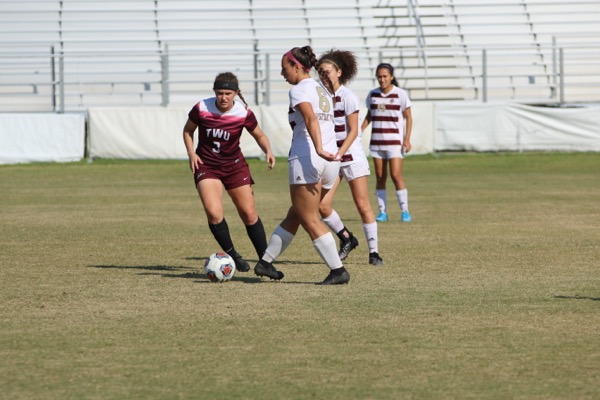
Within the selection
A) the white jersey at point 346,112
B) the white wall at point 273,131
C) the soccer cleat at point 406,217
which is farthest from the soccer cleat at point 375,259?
the white wall at point 273,131

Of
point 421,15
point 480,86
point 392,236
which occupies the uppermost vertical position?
point 421,15

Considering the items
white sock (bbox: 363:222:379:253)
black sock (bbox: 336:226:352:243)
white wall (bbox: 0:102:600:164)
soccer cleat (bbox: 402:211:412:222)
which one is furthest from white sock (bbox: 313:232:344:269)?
white wall (bbox: 0:102:600:164)

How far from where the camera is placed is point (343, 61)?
10.5 metres

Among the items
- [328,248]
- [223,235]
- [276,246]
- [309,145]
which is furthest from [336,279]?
[223,235]

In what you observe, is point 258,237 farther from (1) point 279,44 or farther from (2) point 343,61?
(1) point 279,44

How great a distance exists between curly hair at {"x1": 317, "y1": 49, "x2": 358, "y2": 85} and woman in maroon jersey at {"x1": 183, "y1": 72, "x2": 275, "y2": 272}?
85 centimetres

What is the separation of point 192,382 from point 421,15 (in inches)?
1198

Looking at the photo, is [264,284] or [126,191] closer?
[264,284]

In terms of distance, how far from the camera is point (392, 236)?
44.4 ft

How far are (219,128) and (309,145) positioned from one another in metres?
1.53

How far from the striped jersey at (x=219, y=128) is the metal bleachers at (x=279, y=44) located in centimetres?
1948

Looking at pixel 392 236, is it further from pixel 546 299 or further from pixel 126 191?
pixel 126 191

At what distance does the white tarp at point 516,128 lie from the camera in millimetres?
29141

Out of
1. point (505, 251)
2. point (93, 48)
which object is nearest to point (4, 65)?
point (93, 48)
